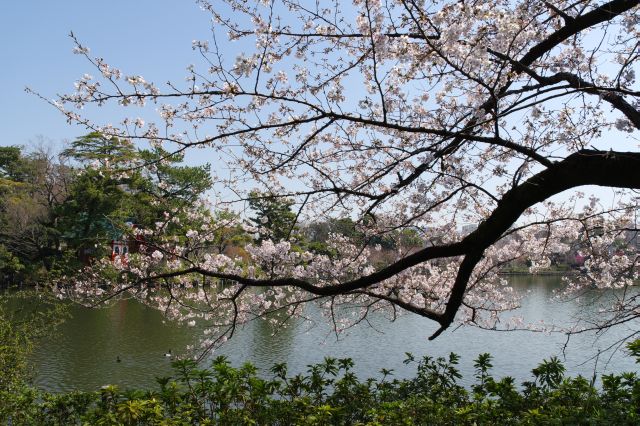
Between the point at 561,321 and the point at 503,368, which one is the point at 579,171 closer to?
the point at 503,368

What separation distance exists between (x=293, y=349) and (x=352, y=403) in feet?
25.8

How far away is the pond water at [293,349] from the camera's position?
355 inches

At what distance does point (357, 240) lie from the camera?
5.82 m

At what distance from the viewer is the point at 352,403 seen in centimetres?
331

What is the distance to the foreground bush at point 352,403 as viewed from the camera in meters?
2.67

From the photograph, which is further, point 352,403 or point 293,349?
point 293,349

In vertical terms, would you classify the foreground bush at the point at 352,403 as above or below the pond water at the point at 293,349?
below

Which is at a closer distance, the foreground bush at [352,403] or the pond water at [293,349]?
the foreground bush at [352,403]

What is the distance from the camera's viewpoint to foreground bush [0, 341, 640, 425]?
267cm

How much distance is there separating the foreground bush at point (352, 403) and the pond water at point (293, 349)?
5.02 m

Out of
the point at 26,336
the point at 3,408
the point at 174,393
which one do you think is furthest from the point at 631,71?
the point at 26,336

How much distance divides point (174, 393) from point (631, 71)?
3238mm

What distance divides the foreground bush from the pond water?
5023 millimetres

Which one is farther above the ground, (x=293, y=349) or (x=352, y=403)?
(x=293, y=349)
